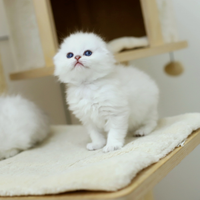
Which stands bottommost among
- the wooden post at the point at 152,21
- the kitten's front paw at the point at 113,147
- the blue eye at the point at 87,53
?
the kitten's front paw at the point at 113,147

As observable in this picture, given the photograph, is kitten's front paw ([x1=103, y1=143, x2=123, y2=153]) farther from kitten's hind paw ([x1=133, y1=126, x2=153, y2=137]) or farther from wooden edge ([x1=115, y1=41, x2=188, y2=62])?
wooden edge ([x1=115, y1=41, x2=188, y2=62])

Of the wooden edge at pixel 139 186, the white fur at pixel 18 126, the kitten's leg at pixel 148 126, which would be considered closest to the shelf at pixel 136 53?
the white fur at pixel 18 126

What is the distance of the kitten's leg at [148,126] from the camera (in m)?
1.13

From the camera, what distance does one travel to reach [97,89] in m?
1.03

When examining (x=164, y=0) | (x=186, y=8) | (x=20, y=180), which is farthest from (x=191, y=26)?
(x=20, y=180)

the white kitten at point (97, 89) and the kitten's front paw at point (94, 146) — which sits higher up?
the white kitten at point (97, 89)

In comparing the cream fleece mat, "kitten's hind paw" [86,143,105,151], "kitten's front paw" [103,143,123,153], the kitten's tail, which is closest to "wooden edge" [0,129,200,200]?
the cream fleece mat

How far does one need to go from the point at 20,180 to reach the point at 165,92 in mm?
1341

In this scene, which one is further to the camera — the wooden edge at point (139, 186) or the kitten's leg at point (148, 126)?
the kitten's leg at point (148, 126)

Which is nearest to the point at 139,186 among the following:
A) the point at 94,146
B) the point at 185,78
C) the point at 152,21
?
the point at 94,146

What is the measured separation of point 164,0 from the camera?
4.68 feet

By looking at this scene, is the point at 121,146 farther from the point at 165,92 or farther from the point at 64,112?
the point at 64,112

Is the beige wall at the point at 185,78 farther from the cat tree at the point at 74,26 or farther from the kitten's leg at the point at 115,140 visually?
the kitten's leg at the point at 115,140

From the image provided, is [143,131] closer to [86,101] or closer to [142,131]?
[142,131]
